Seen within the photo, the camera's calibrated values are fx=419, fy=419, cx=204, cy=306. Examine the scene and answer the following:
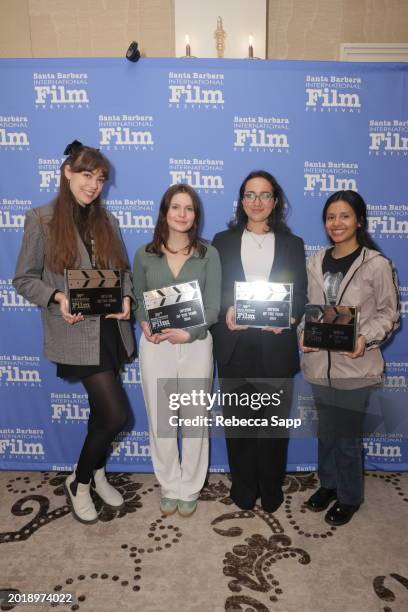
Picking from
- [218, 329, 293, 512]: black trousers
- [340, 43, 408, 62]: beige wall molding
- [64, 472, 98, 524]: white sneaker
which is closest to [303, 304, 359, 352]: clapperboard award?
[218, 329, 293, 512]: black trousers

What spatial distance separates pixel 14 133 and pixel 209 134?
3.69 feet

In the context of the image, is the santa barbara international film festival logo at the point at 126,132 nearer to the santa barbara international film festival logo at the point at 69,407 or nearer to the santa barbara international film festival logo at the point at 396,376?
the santa barbara international film festival logo at the point at 69,407

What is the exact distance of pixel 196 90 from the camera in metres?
2.37

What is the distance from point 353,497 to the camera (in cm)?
225

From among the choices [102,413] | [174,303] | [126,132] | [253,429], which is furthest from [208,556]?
[126,132]

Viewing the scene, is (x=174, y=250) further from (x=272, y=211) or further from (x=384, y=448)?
(x=384, y=448)

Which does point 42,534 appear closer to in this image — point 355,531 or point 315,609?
point 315,609

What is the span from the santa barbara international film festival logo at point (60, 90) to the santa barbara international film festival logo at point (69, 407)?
1.74 metres

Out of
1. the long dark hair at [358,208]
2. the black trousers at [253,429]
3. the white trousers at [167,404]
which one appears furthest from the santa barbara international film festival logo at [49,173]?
the long dark hair at [358,208]

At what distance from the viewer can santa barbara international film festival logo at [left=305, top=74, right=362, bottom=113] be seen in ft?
7.75

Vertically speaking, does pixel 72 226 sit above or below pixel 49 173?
below

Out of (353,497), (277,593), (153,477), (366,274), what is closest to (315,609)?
(277,593)

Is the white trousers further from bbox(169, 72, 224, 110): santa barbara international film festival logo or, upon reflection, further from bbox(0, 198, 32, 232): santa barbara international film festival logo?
bbox(169, 72, 224, 110): santa barbara international film festival logo

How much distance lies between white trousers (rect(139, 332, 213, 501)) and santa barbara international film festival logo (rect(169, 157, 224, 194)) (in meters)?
0.89
